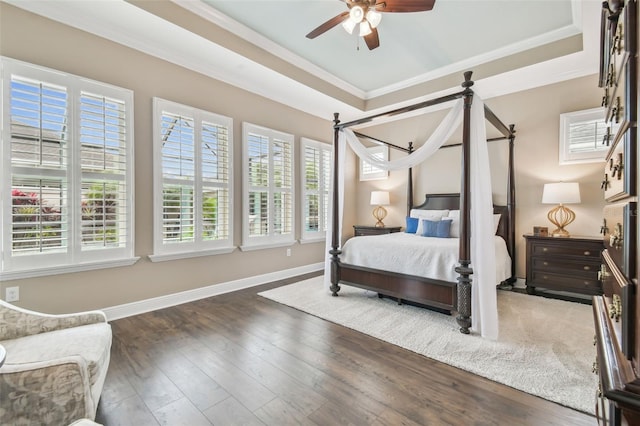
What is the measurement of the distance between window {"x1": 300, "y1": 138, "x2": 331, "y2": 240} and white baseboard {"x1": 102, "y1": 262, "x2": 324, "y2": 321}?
0.79 m

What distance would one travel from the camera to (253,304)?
140 inches

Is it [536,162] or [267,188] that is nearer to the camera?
[536,162]

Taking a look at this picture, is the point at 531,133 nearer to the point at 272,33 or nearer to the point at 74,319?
the point at 272,33

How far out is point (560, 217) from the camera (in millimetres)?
4016

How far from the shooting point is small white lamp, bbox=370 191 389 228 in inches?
221

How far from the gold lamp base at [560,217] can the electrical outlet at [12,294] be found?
Answer: 594 centimetres

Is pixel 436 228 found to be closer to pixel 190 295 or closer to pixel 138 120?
pixel 190 295

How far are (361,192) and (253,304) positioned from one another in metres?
3.72

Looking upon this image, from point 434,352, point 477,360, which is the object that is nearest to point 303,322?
point 434,352

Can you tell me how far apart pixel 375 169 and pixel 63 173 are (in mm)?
4967

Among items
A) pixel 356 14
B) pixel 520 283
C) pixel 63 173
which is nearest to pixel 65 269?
pixel 63 173

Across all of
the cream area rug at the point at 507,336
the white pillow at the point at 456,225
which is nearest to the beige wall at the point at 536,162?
the white pillow at the point at 456,225

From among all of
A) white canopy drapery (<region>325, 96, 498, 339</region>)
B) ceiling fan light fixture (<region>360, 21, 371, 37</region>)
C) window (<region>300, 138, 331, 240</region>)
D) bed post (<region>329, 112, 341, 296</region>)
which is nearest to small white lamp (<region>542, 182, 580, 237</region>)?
white canopy drapery (<region>325, 96, 498, 339</region>)

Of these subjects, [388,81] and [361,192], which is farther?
[361,192]
